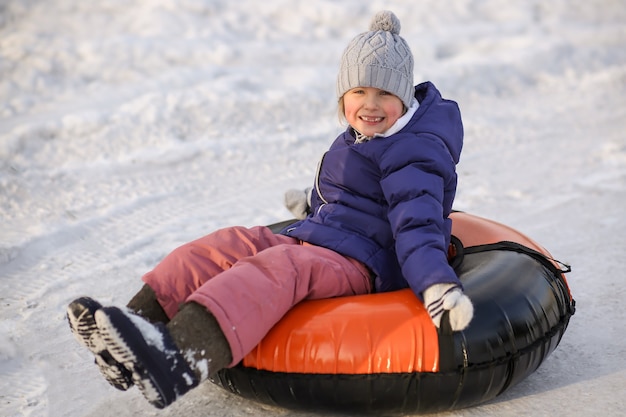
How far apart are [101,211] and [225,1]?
4172 mm

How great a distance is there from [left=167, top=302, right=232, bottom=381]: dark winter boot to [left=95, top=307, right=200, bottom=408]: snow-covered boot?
4 cm

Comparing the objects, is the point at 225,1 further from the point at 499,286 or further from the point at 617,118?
the point at 499,286

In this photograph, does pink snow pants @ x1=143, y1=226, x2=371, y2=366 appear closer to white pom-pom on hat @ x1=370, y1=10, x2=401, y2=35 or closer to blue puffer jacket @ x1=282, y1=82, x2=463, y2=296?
blue puffer jacket @ x1=282, y1=82, x2=463, y2=296

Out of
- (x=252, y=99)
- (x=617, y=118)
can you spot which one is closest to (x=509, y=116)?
(x=617, y=118)

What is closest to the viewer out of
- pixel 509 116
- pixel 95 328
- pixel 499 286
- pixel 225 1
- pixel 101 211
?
pixel 95 328

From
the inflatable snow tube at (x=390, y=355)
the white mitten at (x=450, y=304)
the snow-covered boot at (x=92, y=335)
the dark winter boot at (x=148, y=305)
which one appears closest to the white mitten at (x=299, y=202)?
the inflatable snow tube at (x=390, y=355)

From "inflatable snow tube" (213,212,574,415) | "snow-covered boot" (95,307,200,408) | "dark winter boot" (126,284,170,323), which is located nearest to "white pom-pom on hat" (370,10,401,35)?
"inflatable snow tube" (213,212,574,415)

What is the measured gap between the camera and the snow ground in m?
2.93

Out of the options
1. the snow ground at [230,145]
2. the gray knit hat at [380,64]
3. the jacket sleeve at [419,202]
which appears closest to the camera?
the jacket sleeve at [419,202]

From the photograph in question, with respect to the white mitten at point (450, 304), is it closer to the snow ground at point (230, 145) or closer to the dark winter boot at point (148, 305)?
the snow ground at point (230, 145)

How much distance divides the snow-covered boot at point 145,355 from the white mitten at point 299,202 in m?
1.36

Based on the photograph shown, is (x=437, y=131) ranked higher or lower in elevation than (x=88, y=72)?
lower

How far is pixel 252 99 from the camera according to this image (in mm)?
6086

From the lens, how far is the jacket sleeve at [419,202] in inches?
93.7
